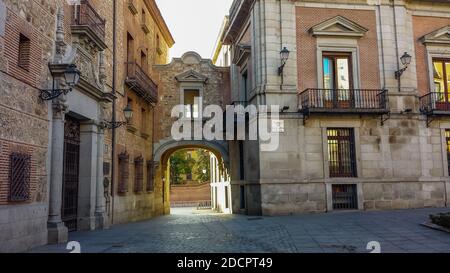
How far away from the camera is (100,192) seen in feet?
41.3

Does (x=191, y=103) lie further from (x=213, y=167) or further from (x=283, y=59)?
(x=213, y=167)

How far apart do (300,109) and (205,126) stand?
6.04 m

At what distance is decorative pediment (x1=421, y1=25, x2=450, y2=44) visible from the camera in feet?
56.9

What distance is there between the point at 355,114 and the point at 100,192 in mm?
9648

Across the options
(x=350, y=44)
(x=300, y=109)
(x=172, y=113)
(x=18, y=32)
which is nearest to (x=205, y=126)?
(x=172, y=113)

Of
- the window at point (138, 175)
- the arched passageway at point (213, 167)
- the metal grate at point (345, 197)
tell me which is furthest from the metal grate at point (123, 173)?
the metal grate at point (345, 197)

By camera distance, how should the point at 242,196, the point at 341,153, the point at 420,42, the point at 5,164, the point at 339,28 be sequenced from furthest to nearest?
the point at 242,196, the point at 420,42, the point at 339,28, the point at 341,153, the point at 5,164

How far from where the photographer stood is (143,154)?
18781 millimetres

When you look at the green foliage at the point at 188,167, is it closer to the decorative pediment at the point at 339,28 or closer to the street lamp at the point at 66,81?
the decorative pediment at the point at 339,28

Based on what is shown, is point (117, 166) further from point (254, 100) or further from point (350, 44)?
point (350, 44)

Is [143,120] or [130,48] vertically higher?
[130,48]

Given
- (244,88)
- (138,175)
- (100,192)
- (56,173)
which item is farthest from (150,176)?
(56,173)

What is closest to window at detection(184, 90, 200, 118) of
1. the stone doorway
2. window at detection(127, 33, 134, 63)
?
window at detection(127, 33, 134, 63)

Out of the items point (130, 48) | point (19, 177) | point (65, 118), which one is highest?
point (130, 48)
